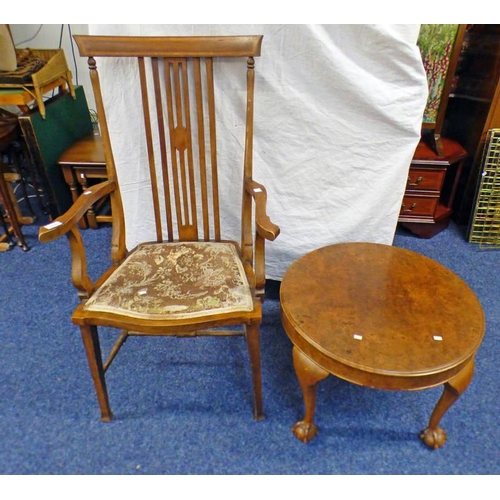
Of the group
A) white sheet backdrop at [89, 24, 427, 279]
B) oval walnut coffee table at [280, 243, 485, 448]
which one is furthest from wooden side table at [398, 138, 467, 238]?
oval walnut coffee table at [280, 243, 485, 448]

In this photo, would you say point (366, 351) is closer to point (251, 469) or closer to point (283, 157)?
point (251, 469)

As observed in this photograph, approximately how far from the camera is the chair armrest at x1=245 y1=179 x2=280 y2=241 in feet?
3.43

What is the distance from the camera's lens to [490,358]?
148 cm

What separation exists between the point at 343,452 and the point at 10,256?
6.11 ft

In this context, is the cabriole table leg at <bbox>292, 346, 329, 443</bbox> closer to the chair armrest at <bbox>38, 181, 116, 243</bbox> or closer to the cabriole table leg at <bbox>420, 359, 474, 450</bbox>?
the cabriole table leg at <bbox>420, 359, 474, 450</bbox>

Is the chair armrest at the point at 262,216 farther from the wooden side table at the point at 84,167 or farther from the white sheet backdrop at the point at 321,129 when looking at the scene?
the wooden side table at the point at 84,167

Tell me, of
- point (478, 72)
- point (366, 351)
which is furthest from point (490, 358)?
point (478, 72)

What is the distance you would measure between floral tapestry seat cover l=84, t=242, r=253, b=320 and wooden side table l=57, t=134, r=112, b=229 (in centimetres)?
93

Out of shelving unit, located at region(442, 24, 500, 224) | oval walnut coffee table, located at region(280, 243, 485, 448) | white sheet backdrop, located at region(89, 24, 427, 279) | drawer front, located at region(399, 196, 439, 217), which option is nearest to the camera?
oval walnut coffee table, located at region(280, 243, 485, 448)

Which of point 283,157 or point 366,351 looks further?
point 283,157

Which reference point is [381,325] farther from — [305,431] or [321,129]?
[321,129]

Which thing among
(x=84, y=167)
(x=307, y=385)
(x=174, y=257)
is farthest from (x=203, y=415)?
(x=84, y=167)

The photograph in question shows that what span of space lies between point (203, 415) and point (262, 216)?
695 mm

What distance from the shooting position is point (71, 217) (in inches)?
42.6
